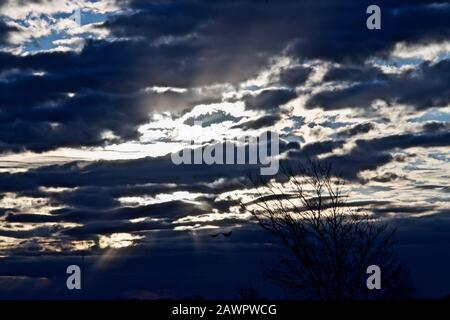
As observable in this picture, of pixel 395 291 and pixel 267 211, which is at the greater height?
→ pixel 267 211

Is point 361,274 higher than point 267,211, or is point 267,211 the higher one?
point 267,211
